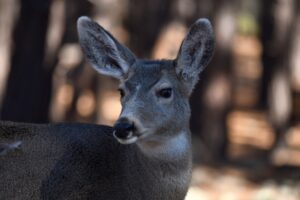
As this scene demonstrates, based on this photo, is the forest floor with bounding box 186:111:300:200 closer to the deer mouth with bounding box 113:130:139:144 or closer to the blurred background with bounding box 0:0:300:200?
the blurred background with bounding box 0:0:300:200

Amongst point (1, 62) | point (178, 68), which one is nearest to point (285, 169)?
point (1, 62)

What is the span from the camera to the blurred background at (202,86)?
13203mm

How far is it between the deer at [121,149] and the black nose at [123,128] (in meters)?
0.35

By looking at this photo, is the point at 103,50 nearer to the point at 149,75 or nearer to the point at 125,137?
the point at 149,75

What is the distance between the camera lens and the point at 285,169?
17.4 metres

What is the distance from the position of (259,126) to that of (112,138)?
16679 mm

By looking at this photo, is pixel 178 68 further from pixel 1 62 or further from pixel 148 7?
pixel 148 7

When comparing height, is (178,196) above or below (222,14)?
above

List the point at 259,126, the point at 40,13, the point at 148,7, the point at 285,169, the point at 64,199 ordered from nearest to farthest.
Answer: the point at 64,199 → the point at 40,13 → the point at 285,169 → the point at 259,126 → the point at 148,7

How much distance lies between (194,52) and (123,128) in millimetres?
1218

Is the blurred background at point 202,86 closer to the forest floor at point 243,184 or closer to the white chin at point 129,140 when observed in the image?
the forest floor at point 243,184

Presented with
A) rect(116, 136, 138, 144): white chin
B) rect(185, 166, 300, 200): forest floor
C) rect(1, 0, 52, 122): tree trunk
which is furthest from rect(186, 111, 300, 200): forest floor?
rect(116, 136, 138, 144): white chin

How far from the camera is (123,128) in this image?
21.9 feet

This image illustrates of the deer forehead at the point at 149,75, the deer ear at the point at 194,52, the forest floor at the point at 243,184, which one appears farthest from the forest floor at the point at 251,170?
the deer forehead at the point at 149,75
